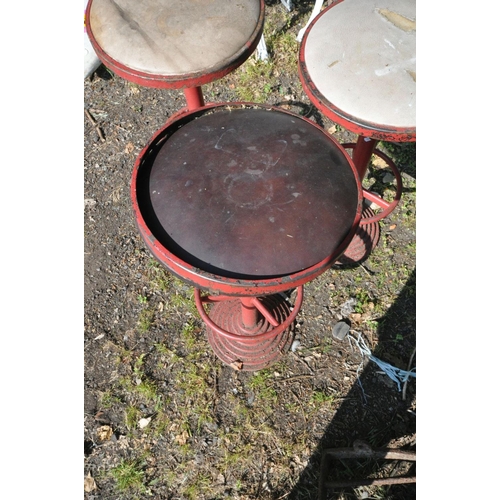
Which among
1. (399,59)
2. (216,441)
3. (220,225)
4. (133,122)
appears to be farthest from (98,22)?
(216,441)

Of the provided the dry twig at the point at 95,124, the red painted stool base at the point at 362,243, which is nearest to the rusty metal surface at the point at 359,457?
the red painted stool base at the point at 362,243

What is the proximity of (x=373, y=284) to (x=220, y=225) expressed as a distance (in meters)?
2.00

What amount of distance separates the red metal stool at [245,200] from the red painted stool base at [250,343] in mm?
1287

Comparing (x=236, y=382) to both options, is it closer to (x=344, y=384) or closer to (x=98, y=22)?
(x=344, y=384)

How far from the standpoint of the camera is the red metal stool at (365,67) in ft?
7.18

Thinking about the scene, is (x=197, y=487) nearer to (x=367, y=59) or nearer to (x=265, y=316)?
(x=265, y=316)

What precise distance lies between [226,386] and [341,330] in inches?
35.0

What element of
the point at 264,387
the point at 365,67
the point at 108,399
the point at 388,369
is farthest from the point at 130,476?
the point at 365,67

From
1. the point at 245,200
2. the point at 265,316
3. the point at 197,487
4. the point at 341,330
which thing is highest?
the point at 245,200

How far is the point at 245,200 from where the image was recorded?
196 cm

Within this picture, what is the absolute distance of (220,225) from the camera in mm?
1906

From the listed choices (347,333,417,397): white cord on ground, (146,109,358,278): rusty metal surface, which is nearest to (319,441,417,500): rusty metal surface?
(347,333,417,397): white cord on ground

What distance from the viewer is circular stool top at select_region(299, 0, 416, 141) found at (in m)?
2.19

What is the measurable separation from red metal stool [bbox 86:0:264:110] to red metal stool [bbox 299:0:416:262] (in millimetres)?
352
